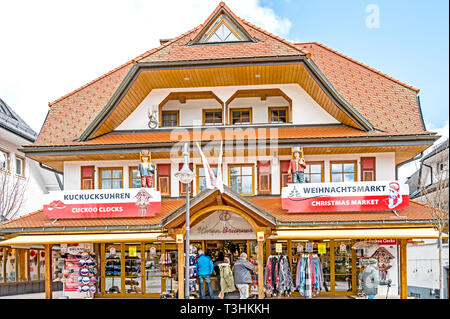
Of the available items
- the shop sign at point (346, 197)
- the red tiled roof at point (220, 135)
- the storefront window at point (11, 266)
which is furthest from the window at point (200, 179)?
the storefront window at point (11, 266)

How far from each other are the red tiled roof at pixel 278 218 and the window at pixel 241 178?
2.91 ft

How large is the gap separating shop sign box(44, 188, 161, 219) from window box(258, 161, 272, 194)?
12.2 ft

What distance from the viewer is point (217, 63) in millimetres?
19469

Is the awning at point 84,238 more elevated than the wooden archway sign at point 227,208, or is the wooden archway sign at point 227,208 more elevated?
the wooden archway sign at point 227,208

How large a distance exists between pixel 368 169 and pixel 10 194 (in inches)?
607

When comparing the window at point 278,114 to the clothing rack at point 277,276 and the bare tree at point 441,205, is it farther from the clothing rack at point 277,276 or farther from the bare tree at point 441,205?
the bare tree at point 441,205

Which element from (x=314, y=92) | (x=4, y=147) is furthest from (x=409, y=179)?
(x=4, y=147)

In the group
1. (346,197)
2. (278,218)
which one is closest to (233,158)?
(278,218)

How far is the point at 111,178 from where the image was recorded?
67.5ft

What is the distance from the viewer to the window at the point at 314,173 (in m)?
20.0

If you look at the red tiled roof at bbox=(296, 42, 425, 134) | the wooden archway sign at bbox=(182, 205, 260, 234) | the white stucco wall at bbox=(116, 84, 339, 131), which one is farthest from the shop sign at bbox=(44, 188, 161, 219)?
the red tiled roof at bbox=(296, 42, 425, 134)

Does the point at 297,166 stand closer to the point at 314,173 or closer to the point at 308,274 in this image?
the point at 314,173

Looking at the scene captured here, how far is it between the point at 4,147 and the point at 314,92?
14238mm

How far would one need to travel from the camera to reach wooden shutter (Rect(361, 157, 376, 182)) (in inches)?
775
